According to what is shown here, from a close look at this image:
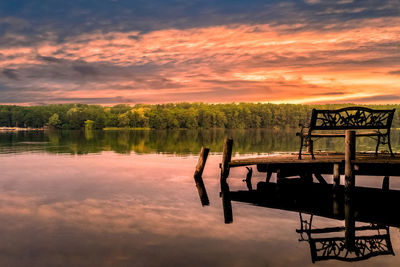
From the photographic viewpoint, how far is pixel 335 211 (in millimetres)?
12859

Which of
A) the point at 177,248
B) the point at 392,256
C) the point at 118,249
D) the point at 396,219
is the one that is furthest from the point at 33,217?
the point at 396,219

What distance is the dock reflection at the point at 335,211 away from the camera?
933 cm

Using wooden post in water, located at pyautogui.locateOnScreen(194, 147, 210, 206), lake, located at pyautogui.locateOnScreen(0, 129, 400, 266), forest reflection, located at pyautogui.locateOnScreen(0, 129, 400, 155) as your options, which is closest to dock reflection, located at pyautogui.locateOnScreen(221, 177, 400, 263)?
lake, located at pyautogui.locateOnScreen(0, 129, 400, 266)

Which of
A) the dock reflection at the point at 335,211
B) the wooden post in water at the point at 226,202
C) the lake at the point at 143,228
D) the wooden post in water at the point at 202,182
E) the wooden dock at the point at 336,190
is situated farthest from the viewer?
the wooden post in water at the point at 202,182

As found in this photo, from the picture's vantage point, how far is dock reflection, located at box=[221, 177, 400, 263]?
933cm

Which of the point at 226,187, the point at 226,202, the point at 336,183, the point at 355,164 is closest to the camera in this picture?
the point at 355,164

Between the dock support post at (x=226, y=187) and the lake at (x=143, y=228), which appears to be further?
the dock support post at (x=226, y=187)

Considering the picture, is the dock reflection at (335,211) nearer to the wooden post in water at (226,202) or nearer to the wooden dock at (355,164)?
the wooden post in water at (226,202)

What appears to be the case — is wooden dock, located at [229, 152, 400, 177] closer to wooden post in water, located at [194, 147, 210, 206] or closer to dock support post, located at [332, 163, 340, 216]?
dock support post, located at [332, 163, 340, 216]

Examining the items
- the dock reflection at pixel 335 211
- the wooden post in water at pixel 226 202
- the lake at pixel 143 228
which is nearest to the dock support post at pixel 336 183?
the dock reflection at pixel 335 211

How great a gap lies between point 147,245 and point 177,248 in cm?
81

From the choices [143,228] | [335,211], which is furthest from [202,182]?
[143,228]

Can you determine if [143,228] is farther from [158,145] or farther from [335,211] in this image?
[158,145]

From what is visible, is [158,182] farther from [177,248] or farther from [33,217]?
[177,248]
